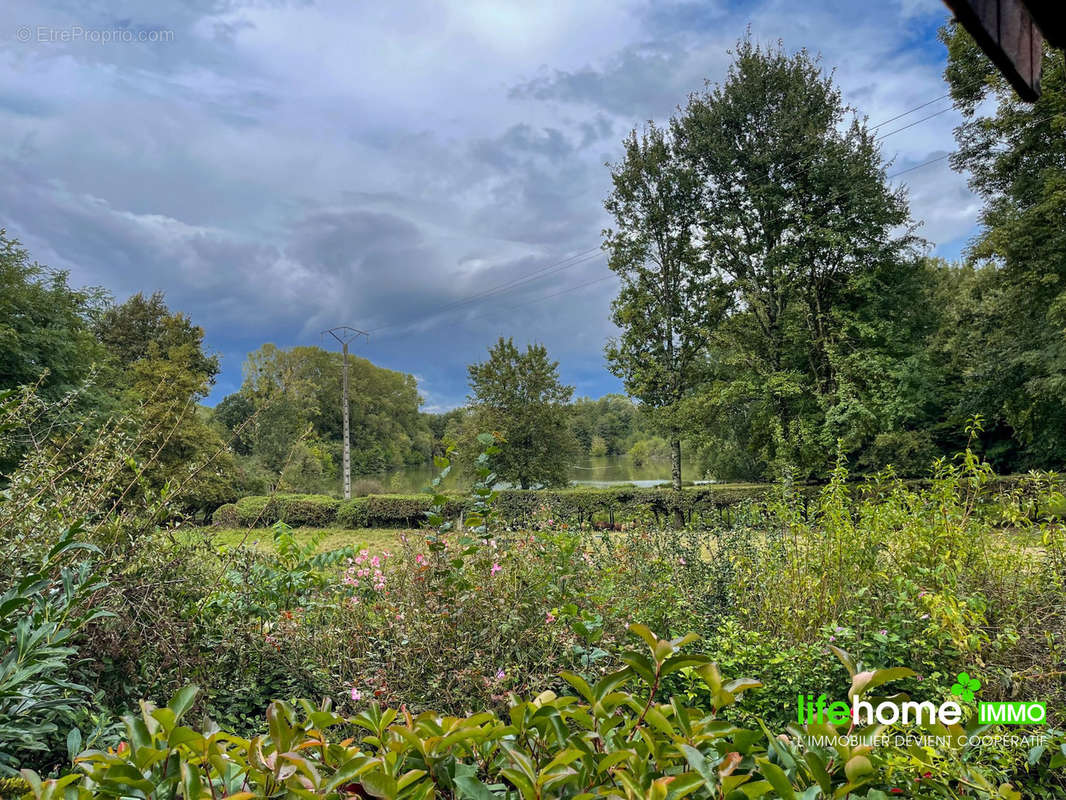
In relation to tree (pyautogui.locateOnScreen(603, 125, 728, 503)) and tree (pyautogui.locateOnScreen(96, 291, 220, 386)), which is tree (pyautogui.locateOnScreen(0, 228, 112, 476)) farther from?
tree (pyautogui.locateOnScreen(603, 125, 728, 503))

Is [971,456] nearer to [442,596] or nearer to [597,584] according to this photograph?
[597,584]

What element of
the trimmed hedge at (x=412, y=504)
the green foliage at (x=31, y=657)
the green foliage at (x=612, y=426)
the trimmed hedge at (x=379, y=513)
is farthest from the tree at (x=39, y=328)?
the green foliage at (x=612, y=426)

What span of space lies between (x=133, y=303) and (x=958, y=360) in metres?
28.3

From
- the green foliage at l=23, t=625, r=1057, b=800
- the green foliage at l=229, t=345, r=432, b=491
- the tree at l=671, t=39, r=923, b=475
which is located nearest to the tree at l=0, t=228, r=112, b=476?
the green foliage at l=229, t=345, r=432, b=491

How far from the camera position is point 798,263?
1291cm

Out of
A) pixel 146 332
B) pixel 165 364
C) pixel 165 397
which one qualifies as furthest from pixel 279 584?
pixel 146 332

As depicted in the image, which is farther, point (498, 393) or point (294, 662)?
point (498, 393)

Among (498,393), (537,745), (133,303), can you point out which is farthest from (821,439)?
(133,303)

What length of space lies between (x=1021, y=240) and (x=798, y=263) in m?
3.99

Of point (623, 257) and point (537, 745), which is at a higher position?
point (623, 257)

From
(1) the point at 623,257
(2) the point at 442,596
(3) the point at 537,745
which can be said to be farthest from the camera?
(1) the point at 623,257

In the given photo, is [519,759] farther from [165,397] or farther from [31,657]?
[165,397]

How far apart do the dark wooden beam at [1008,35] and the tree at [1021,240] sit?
1125cm

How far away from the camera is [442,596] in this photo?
2514 mm
